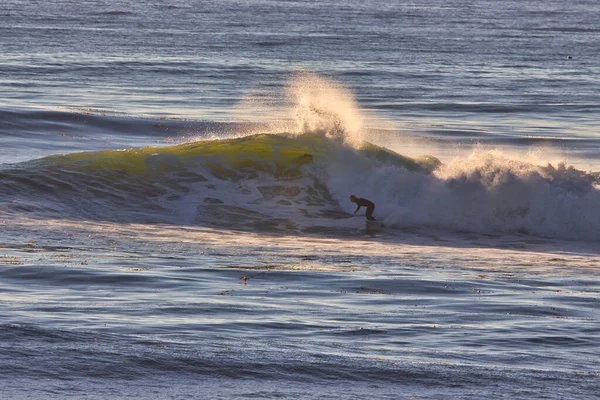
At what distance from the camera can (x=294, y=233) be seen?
50.6 ft

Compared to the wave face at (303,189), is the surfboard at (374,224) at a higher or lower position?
lower

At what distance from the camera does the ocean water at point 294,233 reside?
21.5ft

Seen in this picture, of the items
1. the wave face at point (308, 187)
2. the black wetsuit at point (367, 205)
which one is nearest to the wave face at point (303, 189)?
the wave face at point (308, 187)

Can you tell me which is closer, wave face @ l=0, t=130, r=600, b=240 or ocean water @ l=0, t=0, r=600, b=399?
ocean water @ l=0, t=0, r=600, b=399

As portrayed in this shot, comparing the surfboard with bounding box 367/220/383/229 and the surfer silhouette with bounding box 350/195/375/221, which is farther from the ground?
the surfer silhouette with bounding box 350/195/375/221

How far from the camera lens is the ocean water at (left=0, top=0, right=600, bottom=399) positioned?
6.57m

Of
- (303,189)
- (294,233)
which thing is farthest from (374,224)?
(303,189)

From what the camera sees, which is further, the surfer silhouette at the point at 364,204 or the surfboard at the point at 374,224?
the surfer silhouette at the point at 364,204

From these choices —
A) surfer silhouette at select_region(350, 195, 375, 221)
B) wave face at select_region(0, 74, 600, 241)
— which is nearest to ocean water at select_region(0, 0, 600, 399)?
wave face at select_region(0, 74, 600, 241)

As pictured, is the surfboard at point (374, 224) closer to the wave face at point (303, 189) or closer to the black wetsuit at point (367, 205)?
the wave face at point (303, 189)

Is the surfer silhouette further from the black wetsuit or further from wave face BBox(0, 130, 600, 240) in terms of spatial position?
wave face BBox(0, 130, 600, 240)

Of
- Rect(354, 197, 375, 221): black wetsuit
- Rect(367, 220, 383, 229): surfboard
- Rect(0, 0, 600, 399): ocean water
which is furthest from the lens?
Rect(354, 197, 375, 221): black wetsuit

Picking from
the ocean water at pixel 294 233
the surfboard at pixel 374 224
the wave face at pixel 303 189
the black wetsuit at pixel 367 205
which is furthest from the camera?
the black wetsuit at pixel 367 205

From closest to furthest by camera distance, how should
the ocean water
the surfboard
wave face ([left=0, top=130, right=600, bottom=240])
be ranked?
the ocean water
the surfboard
wave face ([left=0, top=130, right=600, bottom=240])
